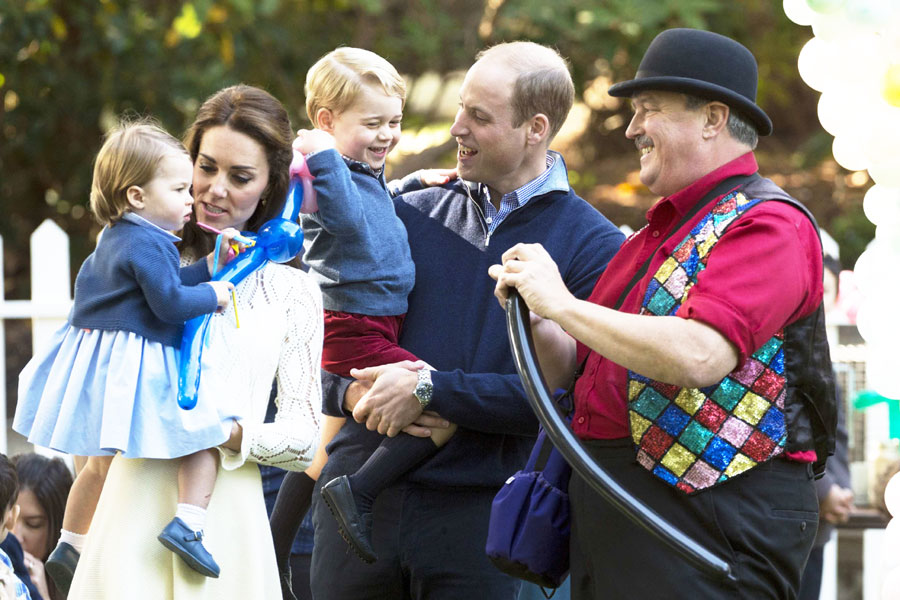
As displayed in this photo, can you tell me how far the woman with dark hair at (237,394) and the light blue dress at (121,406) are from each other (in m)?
0.06

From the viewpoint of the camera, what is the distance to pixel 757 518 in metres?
2.26

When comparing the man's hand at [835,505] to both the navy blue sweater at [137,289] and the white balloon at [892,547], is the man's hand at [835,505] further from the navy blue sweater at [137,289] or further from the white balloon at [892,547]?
the navy blue sweater at [137,289]

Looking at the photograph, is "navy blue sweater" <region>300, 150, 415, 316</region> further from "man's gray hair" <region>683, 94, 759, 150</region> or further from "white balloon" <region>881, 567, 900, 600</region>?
"white balloon" <region>881, 567, 900, 600</region>

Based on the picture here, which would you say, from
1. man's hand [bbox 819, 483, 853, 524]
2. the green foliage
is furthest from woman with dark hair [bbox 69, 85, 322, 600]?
the green foliage

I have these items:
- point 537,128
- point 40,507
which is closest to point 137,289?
point 537,128

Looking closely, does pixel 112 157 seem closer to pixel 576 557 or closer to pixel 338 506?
pixel 338 506

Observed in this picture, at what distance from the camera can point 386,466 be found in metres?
2.81

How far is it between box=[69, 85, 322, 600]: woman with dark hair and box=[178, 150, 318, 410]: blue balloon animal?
0.03 metres

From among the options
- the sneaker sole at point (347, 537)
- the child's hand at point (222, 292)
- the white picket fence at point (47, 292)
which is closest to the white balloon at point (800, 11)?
the child's hand at point (222, 292)

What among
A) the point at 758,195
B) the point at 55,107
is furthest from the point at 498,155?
the point at 55,107

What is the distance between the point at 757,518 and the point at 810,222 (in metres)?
0.58

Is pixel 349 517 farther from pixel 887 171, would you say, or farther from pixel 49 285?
pixel 49 285

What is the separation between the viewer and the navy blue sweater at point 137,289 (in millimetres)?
2365

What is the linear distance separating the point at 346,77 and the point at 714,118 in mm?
930
